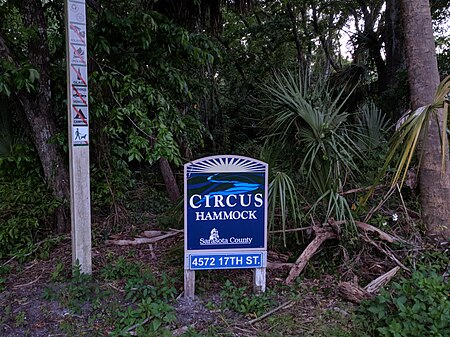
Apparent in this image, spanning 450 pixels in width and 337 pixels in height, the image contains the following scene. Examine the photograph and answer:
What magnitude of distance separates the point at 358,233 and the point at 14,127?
405cm

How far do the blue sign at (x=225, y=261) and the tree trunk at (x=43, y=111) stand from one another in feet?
6.94

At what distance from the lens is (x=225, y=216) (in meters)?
3.45

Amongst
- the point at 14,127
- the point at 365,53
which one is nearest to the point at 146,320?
the point at 14,127

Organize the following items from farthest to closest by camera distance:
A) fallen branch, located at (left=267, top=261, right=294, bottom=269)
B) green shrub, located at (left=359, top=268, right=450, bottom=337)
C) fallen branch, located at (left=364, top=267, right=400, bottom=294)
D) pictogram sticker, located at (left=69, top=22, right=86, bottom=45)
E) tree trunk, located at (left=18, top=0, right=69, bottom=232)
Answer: tree trunk, located at (left=18, top=0, right=69, bottom=232) → fallen branch, located at (left=267, top=261, right=294, bottom=269) → pictogram sticker, located at (left=69, top=22, right=86, bottom=45) → fallen branch, located at (left=364, top=267, right=400, bottom=294) → green shrub, located at (left=359, top=268, right=450, bottom=337)

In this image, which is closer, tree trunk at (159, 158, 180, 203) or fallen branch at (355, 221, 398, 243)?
fallen branch at (355, 221, 398, 243)

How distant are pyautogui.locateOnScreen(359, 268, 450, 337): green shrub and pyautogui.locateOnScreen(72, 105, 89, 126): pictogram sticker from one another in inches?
113

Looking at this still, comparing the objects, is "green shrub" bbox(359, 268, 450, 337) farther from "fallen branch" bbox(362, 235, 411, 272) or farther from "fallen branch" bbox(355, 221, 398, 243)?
"fallen branch" bbox(355, 221, 398, 243)

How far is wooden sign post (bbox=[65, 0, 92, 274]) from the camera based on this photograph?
350 cm

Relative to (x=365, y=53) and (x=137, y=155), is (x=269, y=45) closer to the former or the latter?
(x=365, y=53)

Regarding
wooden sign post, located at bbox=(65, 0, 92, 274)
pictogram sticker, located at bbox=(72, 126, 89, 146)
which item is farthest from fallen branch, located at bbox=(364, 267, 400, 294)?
pictogram sticker, located at bbox=(72, 126, 89, 146)

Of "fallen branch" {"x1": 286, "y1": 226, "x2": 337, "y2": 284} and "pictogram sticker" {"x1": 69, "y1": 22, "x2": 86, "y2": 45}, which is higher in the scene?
"pictogram sticker" {"x1": 69, "y1": 22, "x2": 86, "y2": 45}

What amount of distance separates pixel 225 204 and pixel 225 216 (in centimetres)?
10

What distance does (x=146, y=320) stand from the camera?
10.0ft

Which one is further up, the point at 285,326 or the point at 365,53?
the point at 365,53
